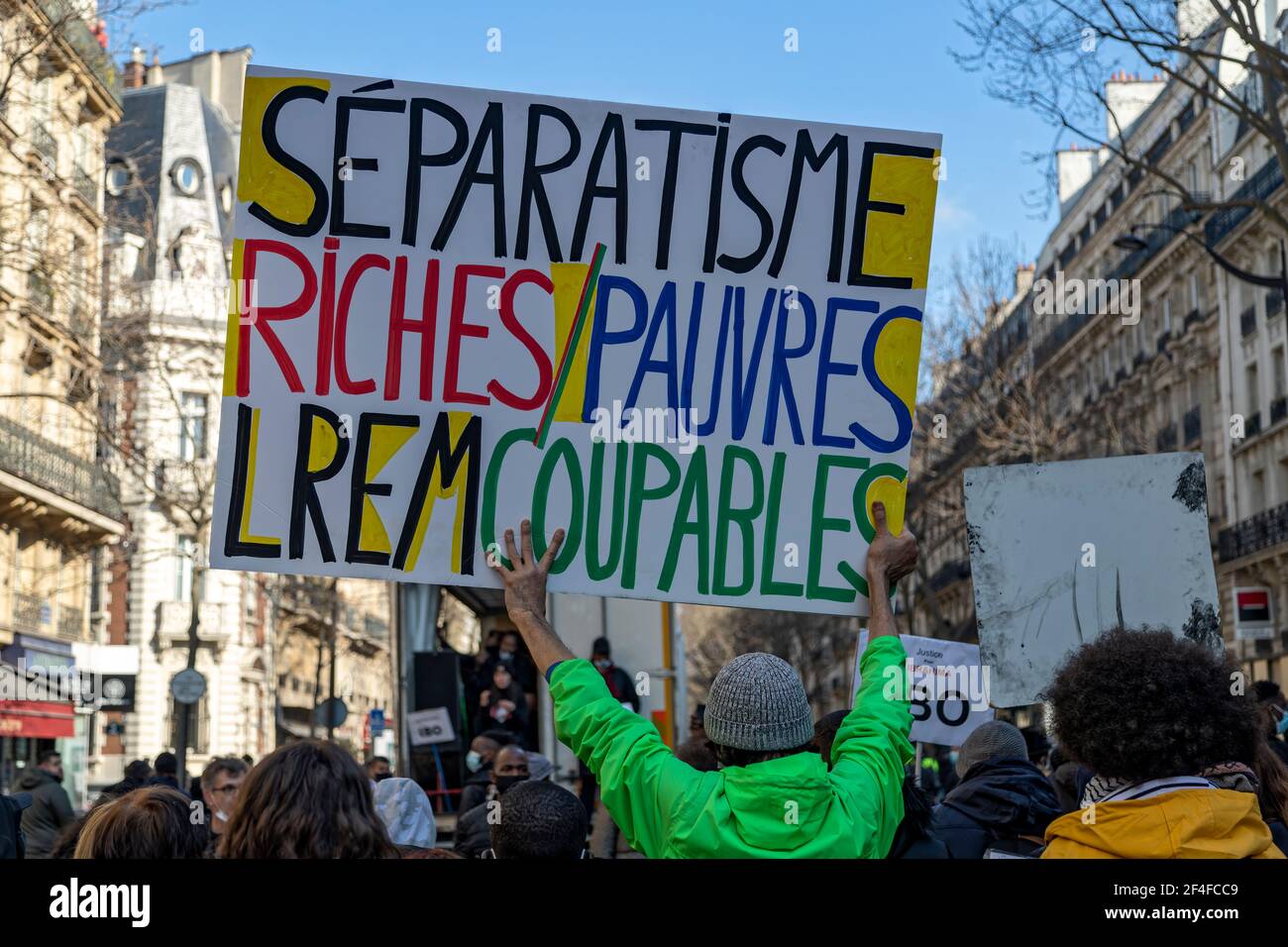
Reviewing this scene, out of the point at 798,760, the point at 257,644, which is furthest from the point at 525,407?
the point at 257,644

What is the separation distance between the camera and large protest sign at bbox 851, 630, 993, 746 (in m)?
8.21

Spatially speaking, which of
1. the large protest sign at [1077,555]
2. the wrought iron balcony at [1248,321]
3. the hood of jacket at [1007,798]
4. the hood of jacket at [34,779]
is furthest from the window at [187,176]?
the hood of jacket at [1007,798]

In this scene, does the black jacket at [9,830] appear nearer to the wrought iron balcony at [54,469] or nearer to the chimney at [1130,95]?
the wrought iron balcony at [54,469]

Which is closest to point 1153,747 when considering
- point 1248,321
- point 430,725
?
point 430,725

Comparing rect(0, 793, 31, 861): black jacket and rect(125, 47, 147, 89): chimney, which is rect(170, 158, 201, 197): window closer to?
rect(125, 47, 147, 89): chimney

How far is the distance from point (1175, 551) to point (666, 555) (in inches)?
88.2

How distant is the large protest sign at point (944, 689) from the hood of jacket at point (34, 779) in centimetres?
623

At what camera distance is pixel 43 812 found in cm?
1092

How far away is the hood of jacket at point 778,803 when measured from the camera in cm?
290

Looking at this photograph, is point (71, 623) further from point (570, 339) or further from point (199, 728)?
point (570, 339)

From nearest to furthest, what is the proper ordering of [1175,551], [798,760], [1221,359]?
[798,760]
[1175,551]
[1221,359]

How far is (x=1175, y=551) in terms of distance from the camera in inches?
222

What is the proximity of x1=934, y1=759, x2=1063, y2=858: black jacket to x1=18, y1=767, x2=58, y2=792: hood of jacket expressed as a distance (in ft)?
26.1
